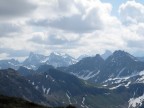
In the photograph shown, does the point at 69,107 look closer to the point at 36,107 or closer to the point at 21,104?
the point at 36,107

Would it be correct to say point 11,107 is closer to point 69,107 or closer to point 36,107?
point 36,107

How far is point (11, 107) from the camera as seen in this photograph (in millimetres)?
128875

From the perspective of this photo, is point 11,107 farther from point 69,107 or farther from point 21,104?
point 69,107

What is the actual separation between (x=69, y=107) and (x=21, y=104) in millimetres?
23714

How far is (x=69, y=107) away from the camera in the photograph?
421 feet

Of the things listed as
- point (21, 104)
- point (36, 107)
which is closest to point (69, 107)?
point (36, 107)

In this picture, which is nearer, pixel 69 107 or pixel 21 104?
pixel 69 107

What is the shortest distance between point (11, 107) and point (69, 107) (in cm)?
2142

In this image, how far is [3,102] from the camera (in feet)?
468

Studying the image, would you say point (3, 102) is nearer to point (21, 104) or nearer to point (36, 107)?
point (21, 104)

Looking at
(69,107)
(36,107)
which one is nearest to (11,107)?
(36,107)

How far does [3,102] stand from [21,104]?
299 inches

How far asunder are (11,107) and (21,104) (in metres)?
12.9

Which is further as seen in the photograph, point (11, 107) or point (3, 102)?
point (3, 102)
